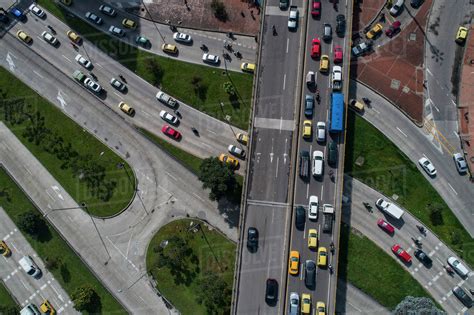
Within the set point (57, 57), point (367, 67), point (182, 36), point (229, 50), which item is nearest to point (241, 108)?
point (229, 50)

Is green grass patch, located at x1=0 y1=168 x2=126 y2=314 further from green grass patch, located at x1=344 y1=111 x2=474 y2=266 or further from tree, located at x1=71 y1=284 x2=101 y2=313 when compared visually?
green grass patch, located at x1=344 y1=111 x2=474 y2=266

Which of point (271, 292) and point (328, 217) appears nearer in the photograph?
point (271, 292)

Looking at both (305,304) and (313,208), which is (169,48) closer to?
(313,208)

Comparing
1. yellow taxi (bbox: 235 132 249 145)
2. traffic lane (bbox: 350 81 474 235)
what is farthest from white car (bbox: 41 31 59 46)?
traffic lane (bbox: 350 81 474 235)

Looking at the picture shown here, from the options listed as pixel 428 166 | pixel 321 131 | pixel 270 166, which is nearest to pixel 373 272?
pixel 428 166

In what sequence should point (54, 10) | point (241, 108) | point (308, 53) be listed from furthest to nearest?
1. point (54, 10)
2. point (241, 108)
3. point (308, 53)

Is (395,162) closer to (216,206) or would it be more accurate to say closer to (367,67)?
(367,67)

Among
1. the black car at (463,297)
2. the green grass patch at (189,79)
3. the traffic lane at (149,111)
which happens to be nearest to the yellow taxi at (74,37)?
the green grass patch at (189,79)
